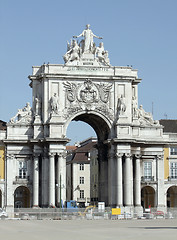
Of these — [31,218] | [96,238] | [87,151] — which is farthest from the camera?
[87,151]

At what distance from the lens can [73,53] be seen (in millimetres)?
92938

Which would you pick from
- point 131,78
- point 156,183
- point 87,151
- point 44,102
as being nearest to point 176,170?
point 156,183

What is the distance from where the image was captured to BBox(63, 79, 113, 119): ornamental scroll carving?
300ft

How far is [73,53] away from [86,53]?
1712mm

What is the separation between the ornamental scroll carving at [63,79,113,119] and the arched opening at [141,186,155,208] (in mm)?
11293

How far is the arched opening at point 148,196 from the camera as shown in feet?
313

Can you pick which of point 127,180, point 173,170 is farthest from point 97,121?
point 173,170

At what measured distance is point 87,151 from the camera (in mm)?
140375

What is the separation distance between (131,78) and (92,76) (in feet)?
16.2

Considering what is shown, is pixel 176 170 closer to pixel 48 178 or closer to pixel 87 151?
pixel 48 178

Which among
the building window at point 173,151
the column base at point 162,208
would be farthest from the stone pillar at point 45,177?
the building window at point 173,151

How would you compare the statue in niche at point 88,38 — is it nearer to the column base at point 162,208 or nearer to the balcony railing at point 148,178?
the balcony railing at point 148,178

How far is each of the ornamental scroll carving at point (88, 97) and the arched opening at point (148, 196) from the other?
11293 mm

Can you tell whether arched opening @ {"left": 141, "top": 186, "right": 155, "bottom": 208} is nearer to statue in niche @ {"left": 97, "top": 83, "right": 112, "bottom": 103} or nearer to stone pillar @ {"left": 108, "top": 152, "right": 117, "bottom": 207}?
stone pillar @ {"left": 108, "top": 152, "right": 117, "bottom": 207}
